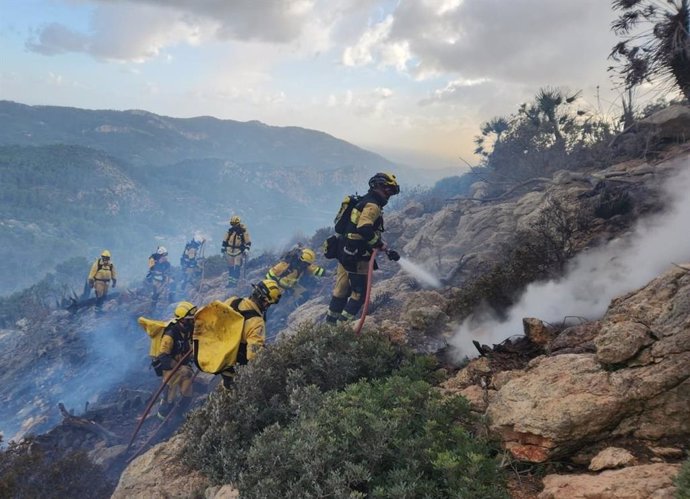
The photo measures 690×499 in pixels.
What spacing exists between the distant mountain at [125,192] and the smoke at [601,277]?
52.3 meters

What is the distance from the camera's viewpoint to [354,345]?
4129 millimetres

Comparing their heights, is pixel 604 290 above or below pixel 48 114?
below

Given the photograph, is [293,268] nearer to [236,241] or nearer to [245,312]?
[236,241]

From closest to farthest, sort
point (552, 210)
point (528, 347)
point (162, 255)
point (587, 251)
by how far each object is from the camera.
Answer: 1. point (528, 347)
2. point (587, 251)
3. point (552, 210)
4. point (162, 255)

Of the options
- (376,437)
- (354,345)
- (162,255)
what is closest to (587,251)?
(354,345)

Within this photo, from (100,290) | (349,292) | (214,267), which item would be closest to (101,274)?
(100,290)

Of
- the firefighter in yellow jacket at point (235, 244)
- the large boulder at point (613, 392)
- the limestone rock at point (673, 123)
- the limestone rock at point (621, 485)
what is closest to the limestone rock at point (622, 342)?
the large boulder at point (613, 392)

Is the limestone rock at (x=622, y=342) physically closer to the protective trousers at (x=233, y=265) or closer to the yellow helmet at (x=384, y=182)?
the yellow helmet at (x=384, y=182)

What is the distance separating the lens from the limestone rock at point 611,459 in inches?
89.0

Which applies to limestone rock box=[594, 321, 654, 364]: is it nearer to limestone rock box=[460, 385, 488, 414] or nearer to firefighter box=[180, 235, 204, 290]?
limestone rock box=[460, 385, 488, 414]

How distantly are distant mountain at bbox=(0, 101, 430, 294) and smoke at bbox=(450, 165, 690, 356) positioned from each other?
52.3 m

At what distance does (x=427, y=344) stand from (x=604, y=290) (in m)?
2.05

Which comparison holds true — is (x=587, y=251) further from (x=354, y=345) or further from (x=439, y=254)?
(x=439, y=254)

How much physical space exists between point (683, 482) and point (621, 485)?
31 cm
